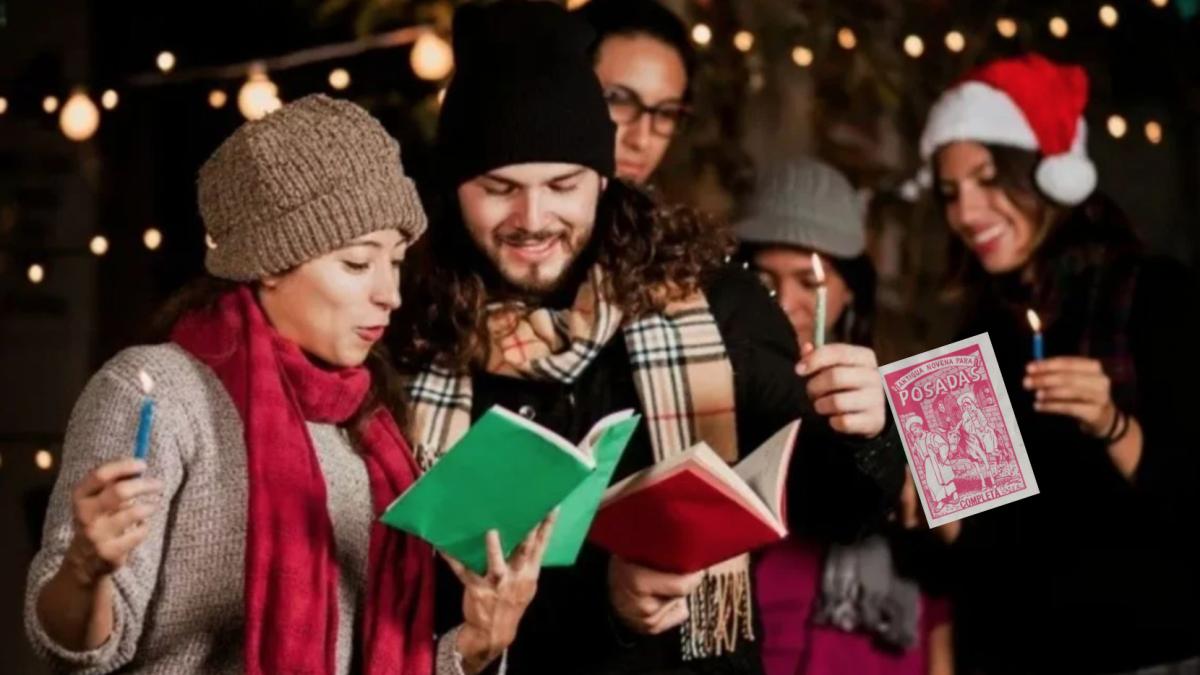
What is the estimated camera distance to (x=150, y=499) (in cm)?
195

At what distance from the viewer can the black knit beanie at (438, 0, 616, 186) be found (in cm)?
250

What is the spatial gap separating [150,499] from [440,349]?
68 centimetres

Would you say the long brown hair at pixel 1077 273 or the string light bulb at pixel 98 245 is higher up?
the string light bulb at pixel 98 245

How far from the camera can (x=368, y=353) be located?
237 centimetres

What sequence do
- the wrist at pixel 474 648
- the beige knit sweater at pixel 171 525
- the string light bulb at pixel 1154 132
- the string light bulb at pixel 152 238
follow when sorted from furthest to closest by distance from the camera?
1. the string light bulb at pixel 1154 132
2. the string light bulb at pixel 152 238
3. the wrist at pixel 474 648
4. the beige knit sweater at pixel 171 525

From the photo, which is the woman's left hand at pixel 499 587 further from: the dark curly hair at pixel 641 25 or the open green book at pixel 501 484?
the dark curly hair at pixel 641 25

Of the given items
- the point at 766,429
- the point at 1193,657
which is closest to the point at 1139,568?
the point at 1193,657

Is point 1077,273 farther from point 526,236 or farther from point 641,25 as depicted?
→ point 526,236

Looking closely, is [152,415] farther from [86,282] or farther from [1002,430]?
[86,282]

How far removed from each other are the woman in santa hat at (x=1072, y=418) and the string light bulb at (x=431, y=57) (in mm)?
911

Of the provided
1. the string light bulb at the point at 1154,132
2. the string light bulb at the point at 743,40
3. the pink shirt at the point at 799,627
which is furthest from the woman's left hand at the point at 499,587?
the string light bulb at the point at 1154,132

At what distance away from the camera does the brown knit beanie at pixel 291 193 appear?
2.16 meters

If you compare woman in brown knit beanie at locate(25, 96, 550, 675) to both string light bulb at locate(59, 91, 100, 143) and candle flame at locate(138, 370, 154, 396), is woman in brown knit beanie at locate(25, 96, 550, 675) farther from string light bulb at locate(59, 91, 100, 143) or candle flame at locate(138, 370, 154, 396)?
string light bulb at locate(59, 91, 100, 143)

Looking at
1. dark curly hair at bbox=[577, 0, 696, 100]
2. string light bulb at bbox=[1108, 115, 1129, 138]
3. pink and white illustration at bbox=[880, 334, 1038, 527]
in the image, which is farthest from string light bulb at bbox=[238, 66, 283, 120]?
string light bulb at bbox=[1108, 115, 1129, 138]
